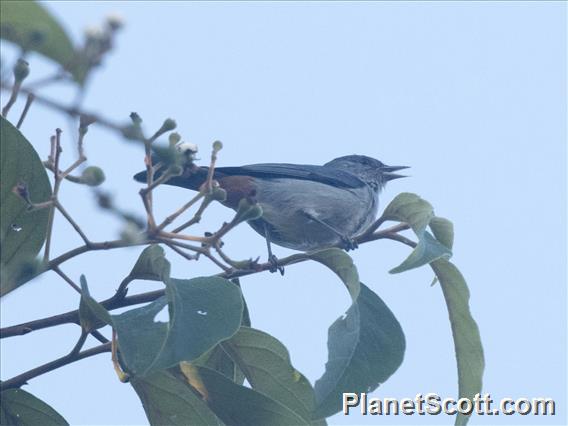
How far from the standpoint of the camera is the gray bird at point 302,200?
6.41m

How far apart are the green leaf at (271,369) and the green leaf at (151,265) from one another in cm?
40

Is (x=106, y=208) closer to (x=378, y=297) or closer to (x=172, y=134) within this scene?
(x=172, y=134)

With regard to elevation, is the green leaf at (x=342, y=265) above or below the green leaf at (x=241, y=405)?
above

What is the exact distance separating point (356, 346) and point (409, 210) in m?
0.62

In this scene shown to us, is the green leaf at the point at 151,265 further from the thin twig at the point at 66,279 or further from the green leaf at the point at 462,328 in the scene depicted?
the green leaf at the point at 462,328

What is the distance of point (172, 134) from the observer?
244 cm

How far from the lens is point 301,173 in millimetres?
7328

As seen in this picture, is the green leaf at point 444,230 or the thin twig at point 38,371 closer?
the thin twig at point 38,371

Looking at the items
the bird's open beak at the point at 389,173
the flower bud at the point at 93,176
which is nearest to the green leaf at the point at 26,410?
the flower bud at the point at 93,176

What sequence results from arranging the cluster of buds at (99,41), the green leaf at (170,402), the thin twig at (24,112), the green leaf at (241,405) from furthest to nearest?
the green leaf at (170,402)
the green leaf at (241,405)
the thin twig at (24,112)
the cluster of buds at (99,41)

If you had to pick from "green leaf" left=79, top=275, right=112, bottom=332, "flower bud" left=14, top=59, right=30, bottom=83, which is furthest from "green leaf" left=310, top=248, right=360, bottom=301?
"flower bud" left=14, top=59, right=30, bottom=83

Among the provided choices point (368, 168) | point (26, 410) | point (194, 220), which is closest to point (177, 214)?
point (194, 220)

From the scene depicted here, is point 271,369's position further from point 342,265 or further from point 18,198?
point 18,198

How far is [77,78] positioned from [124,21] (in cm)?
15
